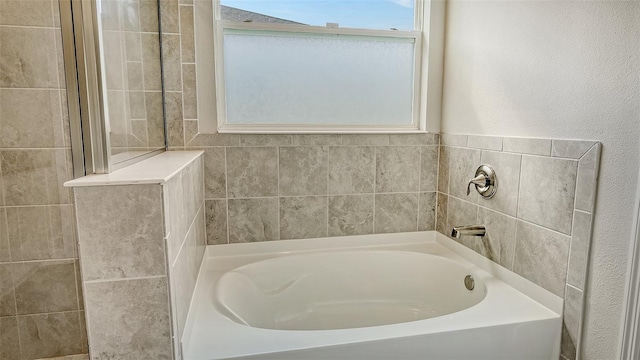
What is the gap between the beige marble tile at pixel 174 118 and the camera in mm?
1915

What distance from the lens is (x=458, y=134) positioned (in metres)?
2.02

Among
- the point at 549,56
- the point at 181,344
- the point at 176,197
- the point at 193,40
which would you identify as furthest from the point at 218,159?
the point at 549,56

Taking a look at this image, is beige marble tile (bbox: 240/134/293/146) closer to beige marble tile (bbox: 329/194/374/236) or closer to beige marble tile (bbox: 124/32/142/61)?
beige marble tile (bbox: 329/194/374/236)

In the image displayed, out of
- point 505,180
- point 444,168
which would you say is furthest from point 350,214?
point 505,180

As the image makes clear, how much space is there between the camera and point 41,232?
1.77 m

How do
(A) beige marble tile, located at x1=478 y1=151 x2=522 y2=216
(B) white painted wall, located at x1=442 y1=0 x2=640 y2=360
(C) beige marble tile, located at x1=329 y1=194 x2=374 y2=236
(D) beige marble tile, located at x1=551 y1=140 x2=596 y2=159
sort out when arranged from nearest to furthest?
(B) white painted wall, located at x1=442 y1=0 x2=640 y2=360
(D) beige marble tile, located at x1=551 y1=140 x2=596 y2=159
(A) beige marble tile, located at x1=478 y1=151 x2=522 y2=216
(C) beige marble tile, located at x1=329 y1=194 x2=374 y2=236

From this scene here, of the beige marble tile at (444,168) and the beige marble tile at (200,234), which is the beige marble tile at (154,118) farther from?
the beige marble tile at (444,168)

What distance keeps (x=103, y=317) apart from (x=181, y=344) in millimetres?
237

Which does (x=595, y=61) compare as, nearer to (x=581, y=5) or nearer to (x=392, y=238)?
(x=581, y=5)

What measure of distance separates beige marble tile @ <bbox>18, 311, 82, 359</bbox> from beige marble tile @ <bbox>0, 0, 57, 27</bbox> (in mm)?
1329

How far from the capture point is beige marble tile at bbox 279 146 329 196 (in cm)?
204

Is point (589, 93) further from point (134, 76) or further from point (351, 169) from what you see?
point (134, 76)

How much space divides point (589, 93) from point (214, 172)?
1618 mm

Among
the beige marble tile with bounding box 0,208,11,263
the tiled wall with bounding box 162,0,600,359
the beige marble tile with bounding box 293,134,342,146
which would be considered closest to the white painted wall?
the tiled wall with bounding box 162,0,600,359
